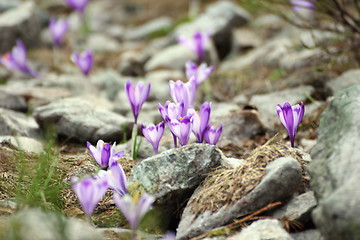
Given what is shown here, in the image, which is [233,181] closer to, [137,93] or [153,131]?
[153,131]

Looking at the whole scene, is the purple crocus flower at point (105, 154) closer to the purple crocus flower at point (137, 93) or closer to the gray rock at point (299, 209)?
the purple crocus flower at point (137, 93)

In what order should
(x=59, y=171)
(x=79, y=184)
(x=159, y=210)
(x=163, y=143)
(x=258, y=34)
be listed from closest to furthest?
1. (x=79, y=184)
2. (x=159, y=210)
3. (x=59, y=171)
4. (x=163, y=143)
5. (x=258, y=34)

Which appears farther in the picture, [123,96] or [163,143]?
[123,96]

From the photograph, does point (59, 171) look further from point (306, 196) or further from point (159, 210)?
point (306, 196)

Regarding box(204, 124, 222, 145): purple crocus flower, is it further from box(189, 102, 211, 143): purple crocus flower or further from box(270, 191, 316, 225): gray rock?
box(270, 191, 316, 225): gray rock

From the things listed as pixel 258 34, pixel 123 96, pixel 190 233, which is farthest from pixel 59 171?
pixel 258 34
